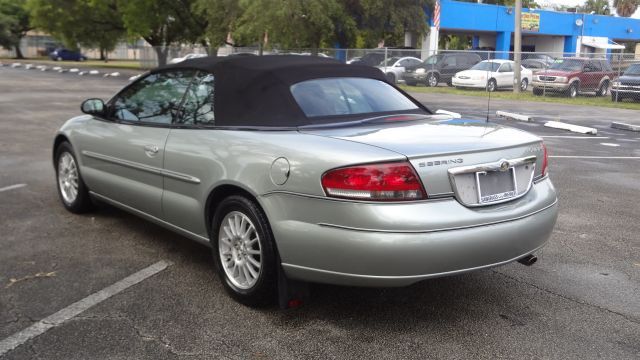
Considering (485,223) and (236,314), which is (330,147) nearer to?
(485,223)

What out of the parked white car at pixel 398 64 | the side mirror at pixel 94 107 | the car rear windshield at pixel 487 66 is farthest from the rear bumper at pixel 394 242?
the parked white car at pixel 398 64

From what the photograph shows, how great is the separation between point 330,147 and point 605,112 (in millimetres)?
18273

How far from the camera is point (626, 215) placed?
6219 mm

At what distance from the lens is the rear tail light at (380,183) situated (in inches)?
126

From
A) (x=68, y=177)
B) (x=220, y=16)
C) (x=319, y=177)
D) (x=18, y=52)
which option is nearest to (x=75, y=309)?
(x=319, y=177)

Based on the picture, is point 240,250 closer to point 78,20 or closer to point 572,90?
point 572,90

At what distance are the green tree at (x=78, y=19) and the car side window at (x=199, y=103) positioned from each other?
4127cm

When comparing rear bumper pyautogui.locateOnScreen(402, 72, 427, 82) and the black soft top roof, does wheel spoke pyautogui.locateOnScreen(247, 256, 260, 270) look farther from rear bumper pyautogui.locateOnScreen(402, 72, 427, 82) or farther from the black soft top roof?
rear bumper pyautogui.locateOnScreen(402, 72, 427, 82)

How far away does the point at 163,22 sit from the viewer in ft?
136

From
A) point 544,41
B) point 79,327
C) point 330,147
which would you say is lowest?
point 79,327

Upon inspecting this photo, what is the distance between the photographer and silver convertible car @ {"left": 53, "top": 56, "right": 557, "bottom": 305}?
3.21 meters

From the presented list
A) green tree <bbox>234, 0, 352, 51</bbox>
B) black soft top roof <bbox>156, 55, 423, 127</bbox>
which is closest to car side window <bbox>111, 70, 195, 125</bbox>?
black soft top roof <bbox>156, 55, 423, 127</bbox>

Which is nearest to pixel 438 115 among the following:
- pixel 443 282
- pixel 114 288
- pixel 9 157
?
pixel 443 282

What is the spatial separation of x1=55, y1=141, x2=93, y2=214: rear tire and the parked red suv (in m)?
21.5
